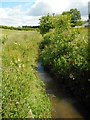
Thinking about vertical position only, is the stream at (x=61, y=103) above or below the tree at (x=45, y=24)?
below

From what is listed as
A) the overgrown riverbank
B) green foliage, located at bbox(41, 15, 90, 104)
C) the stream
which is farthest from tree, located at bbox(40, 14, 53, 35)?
the stream

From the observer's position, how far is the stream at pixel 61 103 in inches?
680

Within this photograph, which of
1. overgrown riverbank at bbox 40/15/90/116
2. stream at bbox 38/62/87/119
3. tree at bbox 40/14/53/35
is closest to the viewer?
stream at bbox 38/62/87/119

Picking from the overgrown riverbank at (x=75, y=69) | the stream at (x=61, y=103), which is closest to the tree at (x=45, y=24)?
the overgrown riverbank at (x=75, y=69)

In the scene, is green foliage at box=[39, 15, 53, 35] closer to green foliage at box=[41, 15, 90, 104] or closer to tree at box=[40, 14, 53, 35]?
tree at box=[40, 14, 53, 35]

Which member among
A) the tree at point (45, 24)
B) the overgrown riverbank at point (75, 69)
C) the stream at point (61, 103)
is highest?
the tree at point (45, 24)

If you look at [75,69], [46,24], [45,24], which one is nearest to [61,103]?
[75,69]

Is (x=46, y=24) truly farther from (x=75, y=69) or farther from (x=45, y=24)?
(x=75, y=69)

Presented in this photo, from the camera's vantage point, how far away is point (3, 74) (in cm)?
1525

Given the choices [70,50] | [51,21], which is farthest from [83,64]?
[51,21]

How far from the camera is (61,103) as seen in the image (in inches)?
765

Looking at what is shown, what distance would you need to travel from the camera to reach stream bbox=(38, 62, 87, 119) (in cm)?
1728

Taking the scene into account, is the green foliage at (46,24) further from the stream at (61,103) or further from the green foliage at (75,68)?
the stream at (61,103)

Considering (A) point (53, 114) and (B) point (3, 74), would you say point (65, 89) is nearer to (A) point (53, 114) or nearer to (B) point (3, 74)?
(A) point (53, 114)
